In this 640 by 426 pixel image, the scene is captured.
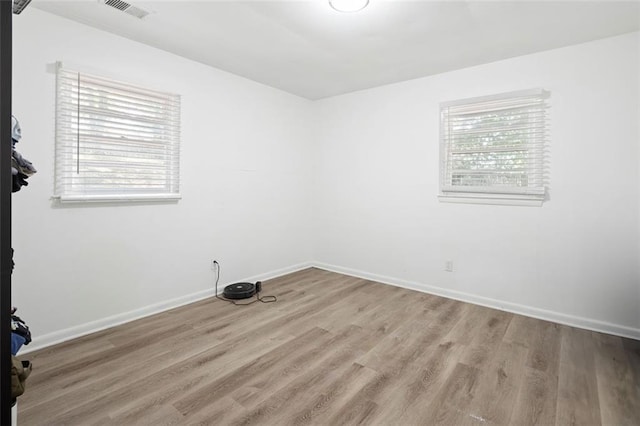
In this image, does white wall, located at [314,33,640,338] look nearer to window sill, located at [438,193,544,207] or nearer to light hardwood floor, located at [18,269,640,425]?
window sill, located at [438,193,544,207]

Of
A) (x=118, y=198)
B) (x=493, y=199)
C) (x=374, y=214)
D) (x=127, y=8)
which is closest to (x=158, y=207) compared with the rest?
(x=118, y=198)

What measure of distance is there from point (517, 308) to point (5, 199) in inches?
153

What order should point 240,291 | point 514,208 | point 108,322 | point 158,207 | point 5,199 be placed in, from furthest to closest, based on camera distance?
point 240,291 → point 514,208 → point 158,207 → point 108,322 → point 5,199

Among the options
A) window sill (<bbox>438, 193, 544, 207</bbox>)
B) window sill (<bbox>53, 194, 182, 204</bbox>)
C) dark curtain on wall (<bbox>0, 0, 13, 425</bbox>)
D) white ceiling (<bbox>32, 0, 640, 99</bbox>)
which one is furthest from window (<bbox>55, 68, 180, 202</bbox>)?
window sill (<bbox>438, 193, 544, 207</bbox>)

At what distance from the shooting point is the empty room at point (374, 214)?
2043mm

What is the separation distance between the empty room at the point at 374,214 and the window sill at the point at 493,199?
0.02 meters

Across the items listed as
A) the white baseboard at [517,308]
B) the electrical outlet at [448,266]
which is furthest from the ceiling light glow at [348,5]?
the white baseboard at [517,308]

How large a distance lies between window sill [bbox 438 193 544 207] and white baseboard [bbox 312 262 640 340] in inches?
40.0

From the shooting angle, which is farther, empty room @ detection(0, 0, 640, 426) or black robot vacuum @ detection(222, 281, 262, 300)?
black robot vacuum @ detection(222, 281, 262, 300)

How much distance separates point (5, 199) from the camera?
1.03 m

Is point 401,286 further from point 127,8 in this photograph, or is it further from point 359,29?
point 127,8

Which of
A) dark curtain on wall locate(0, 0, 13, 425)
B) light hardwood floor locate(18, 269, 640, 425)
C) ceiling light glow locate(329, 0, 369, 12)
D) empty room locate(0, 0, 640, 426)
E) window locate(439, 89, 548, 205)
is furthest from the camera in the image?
window locate(439, 89, 548, 205)

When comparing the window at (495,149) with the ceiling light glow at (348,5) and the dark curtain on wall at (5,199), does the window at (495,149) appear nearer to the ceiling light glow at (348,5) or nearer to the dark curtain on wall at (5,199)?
the ceiling light glow at (348,5)

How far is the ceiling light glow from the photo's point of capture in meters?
2.27
